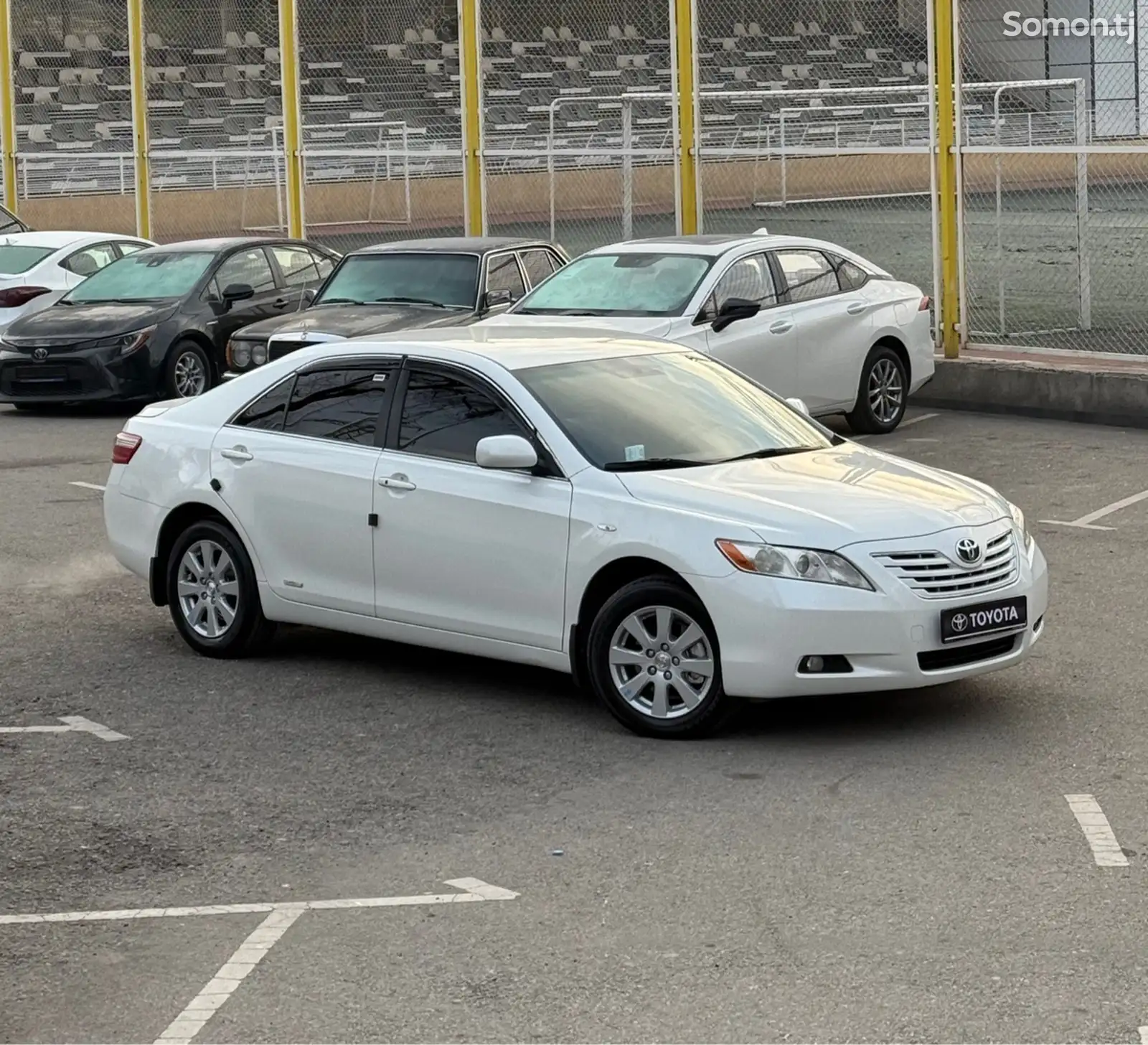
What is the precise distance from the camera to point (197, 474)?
9367mm

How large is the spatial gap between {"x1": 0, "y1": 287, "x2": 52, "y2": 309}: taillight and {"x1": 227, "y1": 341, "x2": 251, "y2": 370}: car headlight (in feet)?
15.1

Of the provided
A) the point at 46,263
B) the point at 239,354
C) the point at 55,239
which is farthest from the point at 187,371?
the point at 55,239

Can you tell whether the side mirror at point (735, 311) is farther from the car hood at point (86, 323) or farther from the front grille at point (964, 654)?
the front grille at point (964, 654)

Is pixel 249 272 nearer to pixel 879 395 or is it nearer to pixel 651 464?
pixel 879 395

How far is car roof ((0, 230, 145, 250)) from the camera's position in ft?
71.2

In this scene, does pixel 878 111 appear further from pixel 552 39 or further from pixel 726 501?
pixel 726 501

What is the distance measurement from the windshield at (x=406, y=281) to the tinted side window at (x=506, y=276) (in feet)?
0.43

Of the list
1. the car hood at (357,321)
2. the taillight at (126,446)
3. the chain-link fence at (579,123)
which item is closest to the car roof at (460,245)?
the car hood at (357,321)

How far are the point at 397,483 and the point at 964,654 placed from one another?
237 centimetres

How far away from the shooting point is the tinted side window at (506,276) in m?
16.7

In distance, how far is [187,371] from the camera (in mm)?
18438

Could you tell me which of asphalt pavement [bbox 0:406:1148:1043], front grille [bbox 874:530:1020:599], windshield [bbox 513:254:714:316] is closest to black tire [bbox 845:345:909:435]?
windshield [bbox 513:254:714:316]
